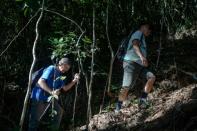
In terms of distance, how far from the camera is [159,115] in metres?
7.32

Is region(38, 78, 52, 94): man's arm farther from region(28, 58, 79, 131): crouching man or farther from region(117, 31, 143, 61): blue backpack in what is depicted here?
region(117, 31, 143, 61): blue backpack

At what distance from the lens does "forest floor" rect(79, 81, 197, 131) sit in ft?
20.8

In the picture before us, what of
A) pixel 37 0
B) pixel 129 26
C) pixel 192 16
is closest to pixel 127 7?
pixel 129 26

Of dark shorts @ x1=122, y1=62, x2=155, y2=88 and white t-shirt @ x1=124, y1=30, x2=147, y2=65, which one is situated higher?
white t-shirt @ x1=124, y1=30, x2=147, y2=65

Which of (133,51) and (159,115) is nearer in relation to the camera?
(159,115)

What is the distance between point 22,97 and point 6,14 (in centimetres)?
212

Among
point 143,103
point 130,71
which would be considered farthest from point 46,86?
point 143,103

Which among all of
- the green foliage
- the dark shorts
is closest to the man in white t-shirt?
the dark shorts

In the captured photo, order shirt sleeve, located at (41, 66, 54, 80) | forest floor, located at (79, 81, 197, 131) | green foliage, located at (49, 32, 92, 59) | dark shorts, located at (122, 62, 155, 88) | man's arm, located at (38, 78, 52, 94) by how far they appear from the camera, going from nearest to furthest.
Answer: forest floor, located at (79, 81, 197, 131), man's arm, located at (38, 78, 52, 94), shirt sleeve, located at (41, 66, 54, 80), green foliage, located at (49, 32, 92, 59), dark shorts, located at (122, 62, 155, 88)

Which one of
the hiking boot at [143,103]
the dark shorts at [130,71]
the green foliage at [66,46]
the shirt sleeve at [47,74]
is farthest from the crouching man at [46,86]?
the hiking boot at [143,103]

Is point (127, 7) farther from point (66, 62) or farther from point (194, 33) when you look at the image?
point (66, 62)

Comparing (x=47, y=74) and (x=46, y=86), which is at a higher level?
(x=47, y=74)

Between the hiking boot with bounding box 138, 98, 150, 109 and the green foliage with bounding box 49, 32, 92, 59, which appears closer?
the green foliage with bounding box 49, 32, 92, 59

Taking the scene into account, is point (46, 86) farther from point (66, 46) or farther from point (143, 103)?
point (143, 103)
